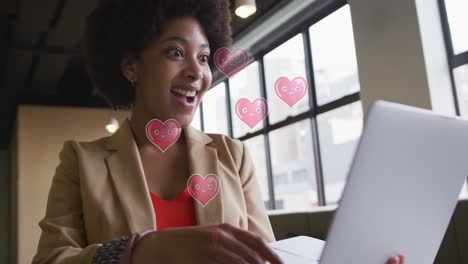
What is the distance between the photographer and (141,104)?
2.29 ft

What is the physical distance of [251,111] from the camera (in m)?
0.85

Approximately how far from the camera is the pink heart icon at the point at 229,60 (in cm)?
76

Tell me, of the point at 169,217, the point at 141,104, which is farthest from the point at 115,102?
the point at 169,217

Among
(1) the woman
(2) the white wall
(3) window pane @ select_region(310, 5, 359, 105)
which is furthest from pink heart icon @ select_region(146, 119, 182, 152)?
(2) the white wall

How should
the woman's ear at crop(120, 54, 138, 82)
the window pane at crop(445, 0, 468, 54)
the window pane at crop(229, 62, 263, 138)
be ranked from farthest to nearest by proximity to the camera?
the window pane at crop(445, 0, 468, 54)
the window pane at crop(229, 62, 263, 138)
the woman's ear at crop(120, 54, 138, 82)

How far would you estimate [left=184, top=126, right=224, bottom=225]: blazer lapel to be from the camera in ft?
2.08

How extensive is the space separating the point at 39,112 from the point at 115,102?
2.95 m

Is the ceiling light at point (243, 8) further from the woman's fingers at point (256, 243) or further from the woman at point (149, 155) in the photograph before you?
the woman's fingers at point (256, 243)

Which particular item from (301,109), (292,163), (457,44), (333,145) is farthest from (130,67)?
(457,44)

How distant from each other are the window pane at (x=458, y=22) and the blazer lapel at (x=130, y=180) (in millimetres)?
1985

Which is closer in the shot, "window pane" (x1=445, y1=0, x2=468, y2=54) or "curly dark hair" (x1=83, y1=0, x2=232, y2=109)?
"curly dark hair" (x1=83, y1=0, x2=232, y2=109)

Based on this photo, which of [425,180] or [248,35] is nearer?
[425,180]

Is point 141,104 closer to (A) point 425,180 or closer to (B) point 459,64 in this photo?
(A) point 425,180

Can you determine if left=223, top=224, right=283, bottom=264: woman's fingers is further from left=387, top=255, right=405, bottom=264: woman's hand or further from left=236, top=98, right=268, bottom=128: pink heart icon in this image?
left=236, top=98, right=268, bottom=128: pink heart icon
